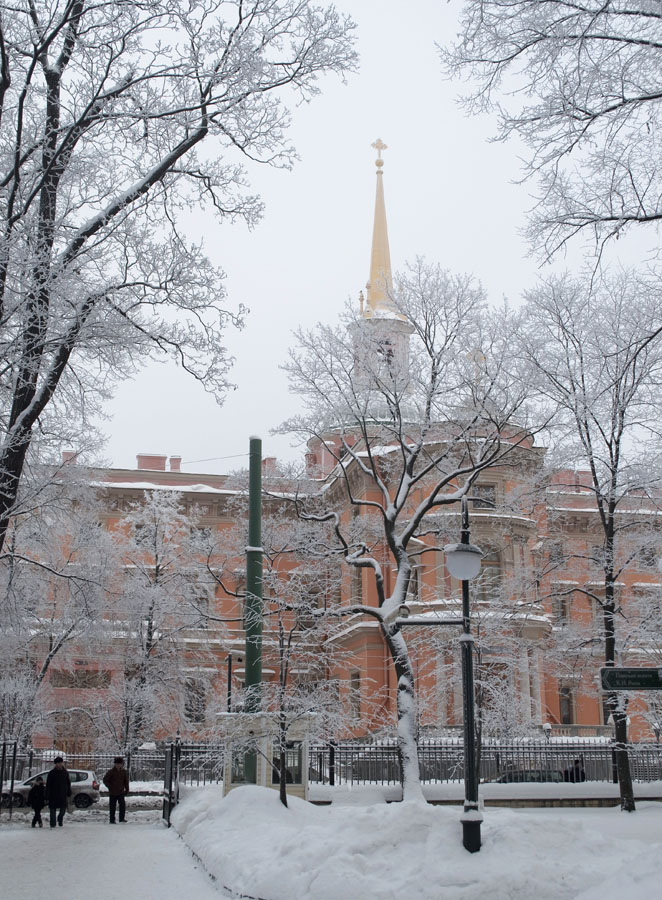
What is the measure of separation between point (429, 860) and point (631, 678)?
3.10 meters

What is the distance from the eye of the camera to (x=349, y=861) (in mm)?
10531

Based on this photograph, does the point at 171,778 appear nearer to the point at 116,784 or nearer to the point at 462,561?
the point at 116,784

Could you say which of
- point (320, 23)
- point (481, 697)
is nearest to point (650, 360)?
point (481, 697)

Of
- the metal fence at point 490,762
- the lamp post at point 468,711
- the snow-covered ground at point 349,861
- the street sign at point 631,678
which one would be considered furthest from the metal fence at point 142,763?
the street sign at point 631,678

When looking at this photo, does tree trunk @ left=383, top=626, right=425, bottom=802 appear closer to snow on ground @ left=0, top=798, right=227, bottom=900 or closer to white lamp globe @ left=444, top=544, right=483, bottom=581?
snow on ground @ left=0, top=798, right=227, bottom=900

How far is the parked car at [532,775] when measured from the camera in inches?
1054

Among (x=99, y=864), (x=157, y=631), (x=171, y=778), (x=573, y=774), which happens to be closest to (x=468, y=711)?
(x=99, y=864)

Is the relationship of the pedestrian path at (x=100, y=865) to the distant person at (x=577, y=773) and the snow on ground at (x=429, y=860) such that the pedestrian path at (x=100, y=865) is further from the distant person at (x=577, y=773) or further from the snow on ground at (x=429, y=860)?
the distant person at (x=577, y=773)

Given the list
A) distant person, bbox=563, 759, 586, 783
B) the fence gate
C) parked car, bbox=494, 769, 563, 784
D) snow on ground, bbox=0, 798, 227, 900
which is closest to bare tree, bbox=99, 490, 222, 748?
the fence gate

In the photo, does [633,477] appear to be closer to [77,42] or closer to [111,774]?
[111,774]

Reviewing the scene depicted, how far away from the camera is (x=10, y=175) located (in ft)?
40.4

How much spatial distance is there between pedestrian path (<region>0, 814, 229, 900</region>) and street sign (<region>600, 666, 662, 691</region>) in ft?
17.3

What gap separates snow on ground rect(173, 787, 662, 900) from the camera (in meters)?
9.71

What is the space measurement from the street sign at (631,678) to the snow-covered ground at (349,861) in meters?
1.63
